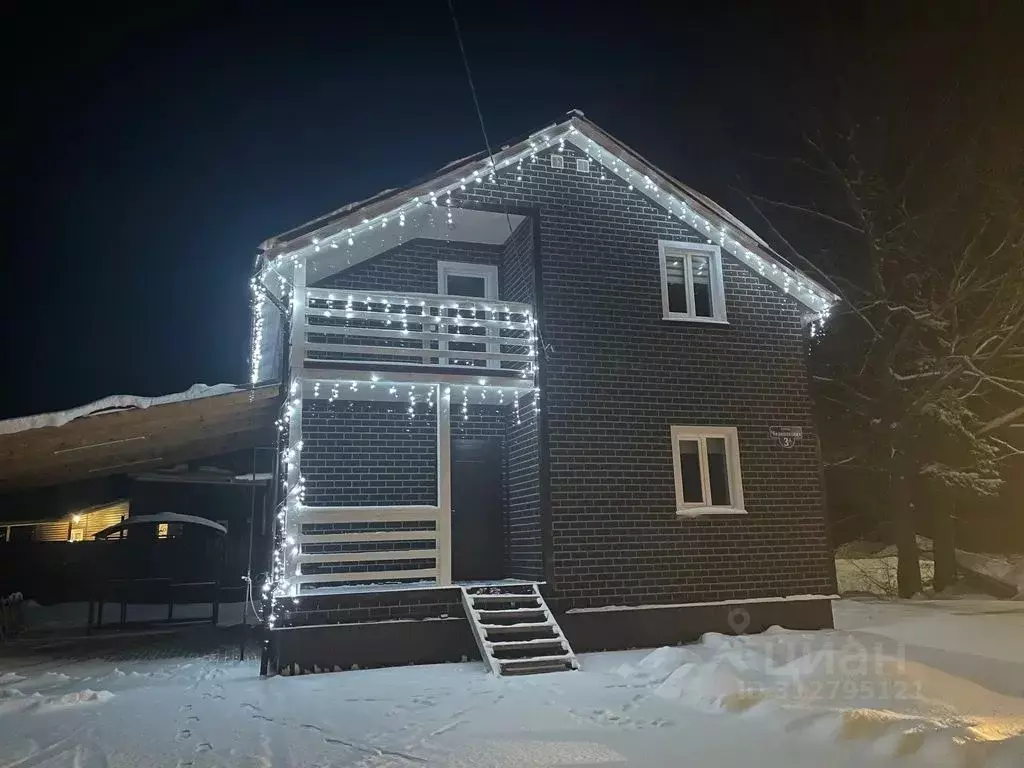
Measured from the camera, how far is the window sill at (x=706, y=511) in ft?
38.3

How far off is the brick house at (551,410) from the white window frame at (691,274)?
4 centimetres

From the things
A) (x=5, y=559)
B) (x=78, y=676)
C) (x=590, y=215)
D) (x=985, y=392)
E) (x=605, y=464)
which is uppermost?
(x=590, y=215)

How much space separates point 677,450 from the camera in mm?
11961

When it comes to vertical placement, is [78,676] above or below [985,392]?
below

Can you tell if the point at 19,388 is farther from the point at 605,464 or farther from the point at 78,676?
the point at 605,464

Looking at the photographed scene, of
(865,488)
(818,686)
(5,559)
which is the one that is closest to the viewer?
(818,686)

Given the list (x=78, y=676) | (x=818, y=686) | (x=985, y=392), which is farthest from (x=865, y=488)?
(x=78, y=676)

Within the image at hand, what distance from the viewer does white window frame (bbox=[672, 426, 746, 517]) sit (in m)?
11.8

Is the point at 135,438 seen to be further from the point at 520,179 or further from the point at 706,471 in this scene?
the point at 706,471

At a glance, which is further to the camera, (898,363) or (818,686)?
(898,363)

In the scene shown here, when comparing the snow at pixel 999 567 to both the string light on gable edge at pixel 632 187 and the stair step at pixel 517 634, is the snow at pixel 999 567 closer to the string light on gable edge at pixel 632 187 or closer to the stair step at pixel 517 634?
the string light on gable edge at pixel 632 187

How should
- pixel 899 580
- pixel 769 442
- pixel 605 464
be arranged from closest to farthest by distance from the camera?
pixel 605 464 → pixel 769 442 → pixel 899 580

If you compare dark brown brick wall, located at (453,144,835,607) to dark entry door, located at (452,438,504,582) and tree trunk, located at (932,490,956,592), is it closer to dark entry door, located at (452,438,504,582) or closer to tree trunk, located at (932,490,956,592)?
dark entry door, located at (452,438,504,582)

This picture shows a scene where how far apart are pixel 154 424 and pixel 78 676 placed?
344 centimetres
